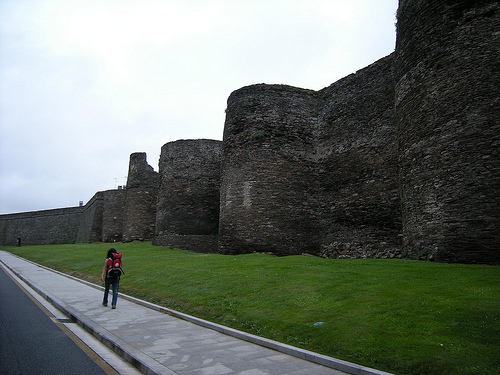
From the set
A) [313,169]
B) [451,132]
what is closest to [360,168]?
[313,169]

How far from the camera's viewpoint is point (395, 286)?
7.81 meters

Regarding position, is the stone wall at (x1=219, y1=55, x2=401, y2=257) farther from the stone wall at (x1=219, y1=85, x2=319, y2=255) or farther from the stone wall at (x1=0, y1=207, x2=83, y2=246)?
the stone wall at (x1=0, y1=207, x2=83, y2=246)

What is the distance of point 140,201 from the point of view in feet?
109

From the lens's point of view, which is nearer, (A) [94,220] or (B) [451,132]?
(B) [451,132]

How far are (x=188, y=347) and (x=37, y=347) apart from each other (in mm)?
2459

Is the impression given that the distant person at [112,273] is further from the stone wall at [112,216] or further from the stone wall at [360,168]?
the stone wall at [112,216]

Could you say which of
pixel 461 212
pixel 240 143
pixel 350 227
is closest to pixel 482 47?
pixel 461 212

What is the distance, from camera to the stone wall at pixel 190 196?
2558cm

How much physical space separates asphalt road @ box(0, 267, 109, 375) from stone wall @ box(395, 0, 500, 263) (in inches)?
370

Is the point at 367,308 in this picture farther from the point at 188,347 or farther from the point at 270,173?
the point at 270,173

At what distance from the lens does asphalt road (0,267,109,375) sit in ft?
16.1

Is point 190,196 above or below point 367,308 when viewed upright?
above

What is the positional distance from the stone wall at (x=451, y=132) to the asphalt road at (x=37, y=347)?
9409 mm

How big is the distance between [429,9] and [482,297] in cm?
983
